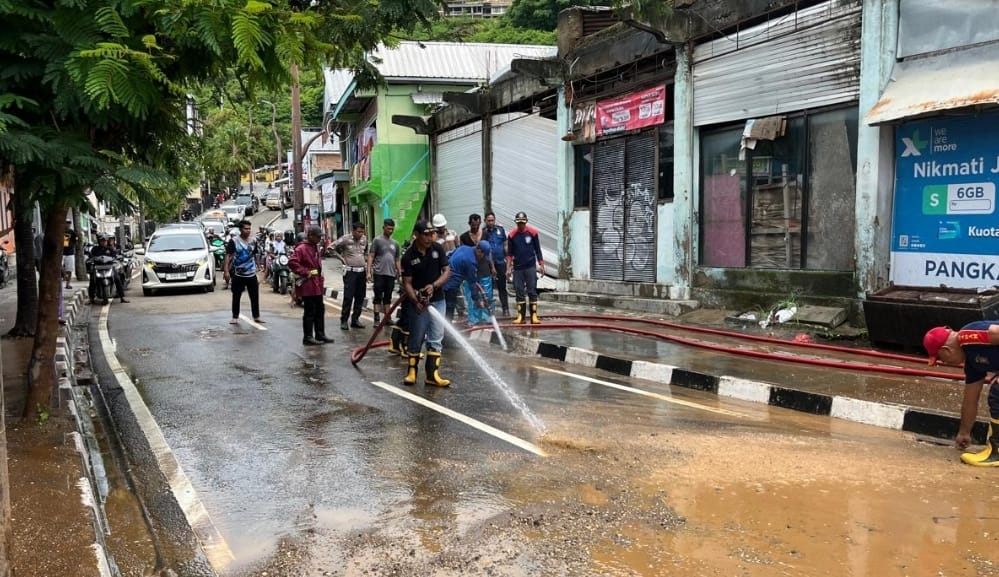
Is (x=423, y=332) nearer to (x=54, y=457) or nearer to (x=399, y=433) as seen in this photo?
(x=399, y=433)

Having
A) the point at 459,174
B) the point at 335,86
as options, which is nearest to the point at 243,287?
the point at 459,174

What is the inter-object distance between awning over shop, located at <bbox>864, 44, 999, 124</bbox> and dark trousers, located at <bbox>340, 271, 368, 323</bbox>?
25.8 feet

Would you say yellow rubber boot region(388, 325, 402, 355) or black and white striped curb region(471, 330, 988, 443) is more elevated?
yellow rubber boot region(388, 325, 402, 355)

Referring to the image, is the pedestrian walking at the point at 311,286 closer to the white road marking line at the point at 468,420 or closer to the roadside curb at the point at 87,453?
the roadside curb at the point at 87,453

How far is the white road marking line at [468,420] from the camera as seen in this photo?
598cm

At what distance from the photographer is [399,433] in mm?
6461

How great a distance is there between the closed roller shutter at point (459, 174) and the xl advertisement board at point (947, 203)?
1213cm

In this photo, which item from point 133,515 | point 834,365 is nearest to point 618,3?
point 834,365

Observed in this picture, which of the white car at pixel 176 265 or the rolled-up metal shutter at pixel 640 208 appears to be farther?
the white car at pixel 176 265

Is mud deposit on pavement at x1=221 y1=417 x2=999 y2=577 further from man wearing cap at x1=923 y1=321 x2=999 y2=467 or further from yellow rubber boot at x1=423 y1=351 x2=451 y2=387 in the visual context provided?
yellow rubber boot at x1=423 y1=351 x2=451 y2=387

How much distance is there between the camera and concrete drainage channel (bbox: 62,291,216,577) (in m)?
4.14

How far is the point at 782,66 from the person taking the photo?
1156 centimetres

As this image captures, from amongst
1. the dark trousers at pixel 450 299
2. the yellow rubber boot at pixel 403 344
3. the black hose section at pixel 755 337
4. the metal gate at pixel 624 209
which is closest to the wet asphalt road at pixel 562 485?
the yellow rubber boot at pixel 403 344

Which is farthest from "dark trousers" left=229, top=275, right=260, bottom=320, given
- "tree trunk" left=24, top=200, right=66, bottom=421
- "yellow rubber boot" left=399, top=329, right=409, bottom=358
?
"tree trunk" left=24, top=200, right=66, bottom=421
